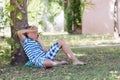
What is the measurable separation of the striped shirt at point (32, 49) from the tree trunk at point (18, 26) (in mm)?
224

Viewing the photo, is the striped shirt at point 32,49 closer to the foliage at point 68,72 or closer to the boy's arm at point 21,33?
the boy's arm at point 21,33

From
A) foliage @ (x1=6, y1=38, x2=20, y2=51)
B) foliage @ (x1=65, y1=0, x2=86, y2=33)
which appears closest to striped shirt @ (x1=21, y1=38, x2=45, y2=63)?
foliage @ (x1=6, y1=38, x2=20, y2=51)

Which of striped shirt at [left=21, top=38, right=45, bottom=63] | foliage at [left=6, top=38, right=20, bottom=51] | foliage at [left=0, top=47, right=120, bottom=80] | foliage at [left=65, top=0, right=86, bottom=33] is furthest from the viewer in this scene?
foliage at [left=65, top=0, right=86, bottom=33]

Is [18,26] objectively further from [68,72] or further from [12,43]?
[68,72]

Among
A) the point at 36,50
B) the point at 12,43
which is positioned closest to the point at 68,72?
the point at 36,50

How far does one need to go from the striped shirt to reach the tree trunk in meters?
0.22

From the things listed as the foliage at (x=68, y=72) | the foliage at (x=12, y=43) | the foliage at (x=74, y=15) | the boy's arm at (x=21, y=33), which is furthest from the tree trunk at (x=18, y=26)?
the foliage at (x=74, y=15)

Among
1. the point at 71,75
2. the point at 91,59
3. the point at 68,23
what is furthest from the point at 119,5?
the point at 71,75

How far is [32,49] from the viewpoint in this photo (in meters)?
7.94

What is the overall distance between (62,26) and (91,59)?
62.2 feet

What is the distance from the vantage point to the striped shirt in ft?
25.8

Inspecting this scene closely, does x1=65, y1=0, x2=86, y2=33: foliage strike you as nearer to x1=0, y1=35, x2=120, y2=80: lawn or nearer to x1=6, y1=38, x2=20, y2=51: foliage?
x1=0, y1=35, x2=120, y2=80: lawn

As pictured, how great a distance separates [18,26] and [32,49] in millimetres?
708

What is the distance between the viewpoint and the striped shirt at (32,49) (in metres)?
7.88
